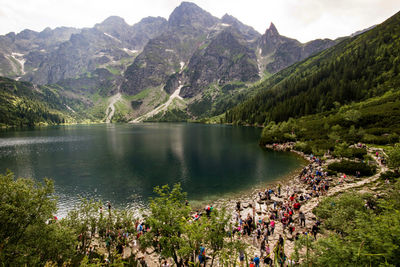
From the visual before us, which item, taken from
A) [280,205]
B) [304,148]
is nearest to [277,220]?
[280,205]

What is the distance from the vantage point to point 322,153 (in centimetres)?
6656

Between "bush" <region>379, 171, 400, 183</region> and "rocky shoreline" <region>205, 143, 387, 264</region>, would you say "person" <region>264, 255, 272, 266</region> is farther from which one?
"bush" <region>379, 171, 400, 183</region>

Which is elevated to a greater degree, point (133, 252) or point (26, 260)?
point (26, 260)

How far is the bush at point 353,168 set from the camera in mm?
44375

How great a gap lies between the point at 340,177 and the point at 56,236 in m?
57.0

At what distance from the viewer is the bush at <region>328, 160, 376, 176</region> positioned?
44375 mm

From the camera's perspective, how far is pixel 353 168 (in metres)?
46.4

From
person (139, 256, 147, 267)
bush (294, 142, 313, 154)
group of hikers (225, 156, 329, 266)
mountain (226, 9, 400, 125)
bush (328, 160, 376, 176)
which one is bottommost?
person (139, 256, 147, 267)

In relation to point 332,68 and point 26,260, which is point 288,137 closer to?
point 26,260

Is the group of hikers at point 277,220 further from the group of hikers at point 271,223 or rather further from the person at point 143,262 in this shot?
the person at point 143,262

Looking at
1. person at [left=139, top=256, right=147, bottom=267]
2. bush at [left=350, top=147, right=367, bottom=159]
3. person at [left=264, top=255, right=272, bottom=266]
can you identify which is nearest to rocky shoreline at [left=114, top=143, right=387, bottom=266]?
person at [left=139, top=256, right=147, bottom=267]

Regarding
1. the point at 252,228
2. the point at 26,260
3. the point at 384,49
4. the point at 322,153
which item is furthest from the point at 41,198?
the point at 384,49

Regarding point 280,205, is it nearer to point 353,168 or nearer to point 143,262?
point 143,262

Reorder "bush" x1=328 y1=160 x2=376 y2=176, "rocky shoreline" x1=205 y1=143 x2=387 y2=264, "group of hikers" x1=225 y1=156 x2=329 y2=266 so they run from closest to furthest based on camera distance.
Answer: "group of hikers" x1=225 y1=156 x2=329 y2=266 → "rocky shoreline" x1=205 y1=143 x2=387 y2=264 → "bush" x1=328 y1=160 x2=376 y2=176
